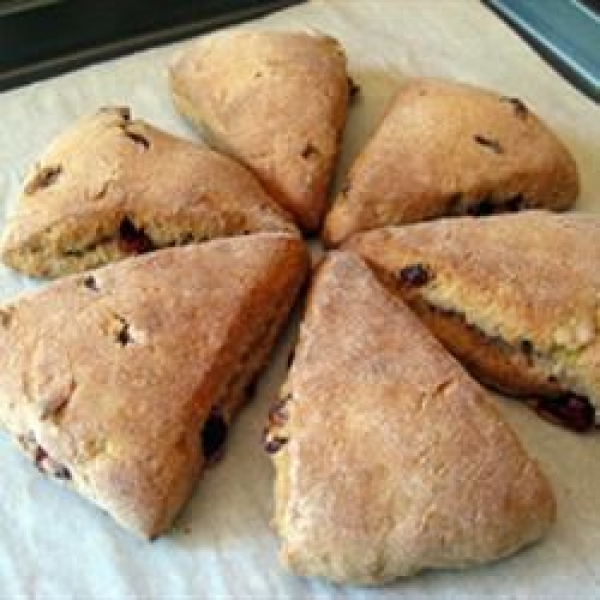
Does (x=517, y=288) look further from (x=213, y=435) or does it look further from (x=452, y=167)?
(x=213, y=435)

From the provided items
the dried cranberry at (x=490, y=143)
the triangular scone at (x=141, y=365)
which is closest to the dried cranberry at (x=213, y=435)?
the triangular scone at (x=141, y=365)

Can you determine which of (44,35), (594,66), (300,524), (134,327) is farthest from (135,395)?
(594,66)

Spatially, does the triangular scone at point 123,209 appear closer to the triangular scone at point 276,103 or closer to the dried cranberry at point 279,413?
the triangular scone at point 276,103

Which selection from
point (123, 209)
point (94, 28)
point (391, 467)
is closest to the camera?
point (391, 467)

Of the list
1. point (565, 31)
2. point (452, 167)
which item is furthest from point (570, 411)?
point (565, 31)

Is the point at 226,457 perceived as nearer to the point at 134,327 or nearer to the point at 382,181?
the point at 134,327

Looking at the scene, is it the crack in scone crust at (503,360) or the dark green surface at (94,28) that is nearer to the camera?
the crack in scone crust at (503,360)

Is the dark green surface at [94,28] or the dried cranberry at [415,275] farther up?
the dried cranberry at [415,275]
